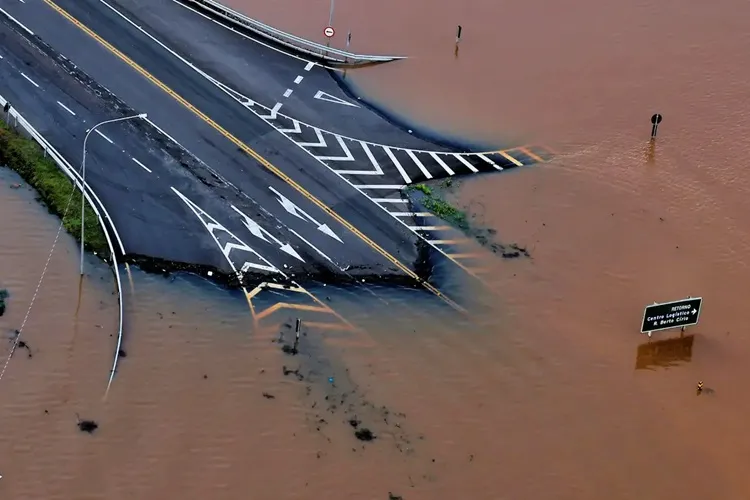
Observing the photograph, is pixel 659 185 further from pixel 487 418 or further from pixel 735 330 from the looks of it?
pixel 487 418

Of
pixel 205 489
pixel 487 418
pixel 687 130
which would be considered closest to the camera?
pixel 205 489

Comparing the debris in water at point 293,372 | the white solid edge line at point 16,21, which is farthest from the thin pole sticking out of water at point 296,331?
the white solid edge line at point 16,21

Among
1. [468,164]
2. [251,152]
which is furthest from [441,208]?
[251,152]

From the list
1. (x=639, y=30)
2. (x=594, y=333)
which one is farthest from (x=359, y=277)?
(x=639, y=30)

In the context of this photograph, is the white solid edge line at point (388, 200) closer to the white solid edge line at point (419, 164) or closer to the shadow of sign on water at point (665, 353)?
the white solid edge line at point (419, 164)

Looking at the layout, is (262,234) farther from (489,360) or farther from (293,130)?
(489,360)

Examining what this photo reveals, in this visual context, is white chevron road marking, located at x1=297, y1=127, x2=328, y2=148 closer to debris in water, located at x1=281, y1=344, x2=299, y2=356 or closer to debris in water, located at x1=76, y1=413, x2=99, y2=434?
debris in water, located at x1=281, y1=344, x2=299, y2=356

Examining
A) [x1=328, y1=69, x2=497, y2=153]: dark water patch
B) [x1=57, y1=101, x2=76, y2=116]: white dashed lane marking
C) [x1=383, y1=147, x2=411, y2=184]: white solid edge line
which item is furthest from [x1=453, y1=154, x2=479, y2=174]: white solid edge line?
[x1=57, y1=101, x2=76, y2=116]: white dashed lane marking
